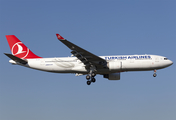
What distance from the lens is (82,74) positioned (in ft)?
159

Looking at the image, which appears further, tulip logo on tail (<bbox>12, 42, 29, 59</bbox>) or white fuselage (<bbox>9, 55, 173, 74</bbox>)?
tulip logo on tail (<bbox>12, 42, 29, 59</bbox>)

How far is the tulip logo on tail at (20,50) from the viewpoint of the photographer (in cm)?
4884

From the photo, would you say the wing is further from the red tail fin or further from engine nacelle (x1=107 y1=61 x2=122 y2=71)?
the red tail fin

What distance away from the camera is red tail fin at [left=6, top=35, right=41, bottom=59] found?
4860 cm

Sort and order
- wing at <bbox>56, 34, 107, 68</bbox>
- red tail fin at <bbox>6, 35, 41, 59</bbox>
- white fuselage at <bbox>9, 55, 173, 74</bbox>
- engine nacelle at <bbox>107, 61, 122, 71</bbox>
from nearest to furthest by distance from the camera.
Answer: wing at <bbox>56, 34, 107, 68</bbox> → engine nacelle at <bbox>107, 61, 122, 71</bbox> → white fuselage at <bbox>9, 55, 173, 74</bbox> → red tail fin at <bbox>6, 35, 41, 59</bbox>

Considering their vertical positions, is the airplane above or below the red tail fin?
below

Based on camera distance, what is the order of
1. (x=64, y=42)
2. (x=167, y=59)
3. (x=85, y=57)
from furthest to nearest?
1. (x=167, y=59)
2. (x=85, y=57)
3. (x=64, y=42)

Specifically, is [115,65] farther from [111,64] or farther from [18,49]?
[18,49]

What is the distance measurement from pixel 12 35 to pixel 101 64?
16730 millimetres

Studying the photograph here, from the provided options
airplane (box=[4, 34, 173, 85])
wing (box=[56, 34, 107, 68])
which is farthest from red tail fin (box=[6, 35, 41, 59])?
wing (box=[56, 34, 107, 68])

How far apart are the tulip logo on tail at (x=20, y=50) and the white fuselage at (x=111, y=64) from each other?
251cm

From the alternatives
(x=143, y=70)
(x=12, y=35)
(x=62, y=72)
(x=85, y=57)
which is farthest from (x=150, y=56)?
(x=12, y=35)

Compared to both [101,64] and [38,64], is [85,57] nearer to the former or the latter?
[101,64]

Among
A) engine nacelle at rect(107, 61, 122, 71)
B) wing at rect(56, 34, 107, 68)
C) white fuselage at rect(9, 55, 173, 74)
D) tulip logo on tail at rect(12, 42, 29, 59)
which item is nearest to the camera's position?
wing at rect(56, 34, 107, 68)
